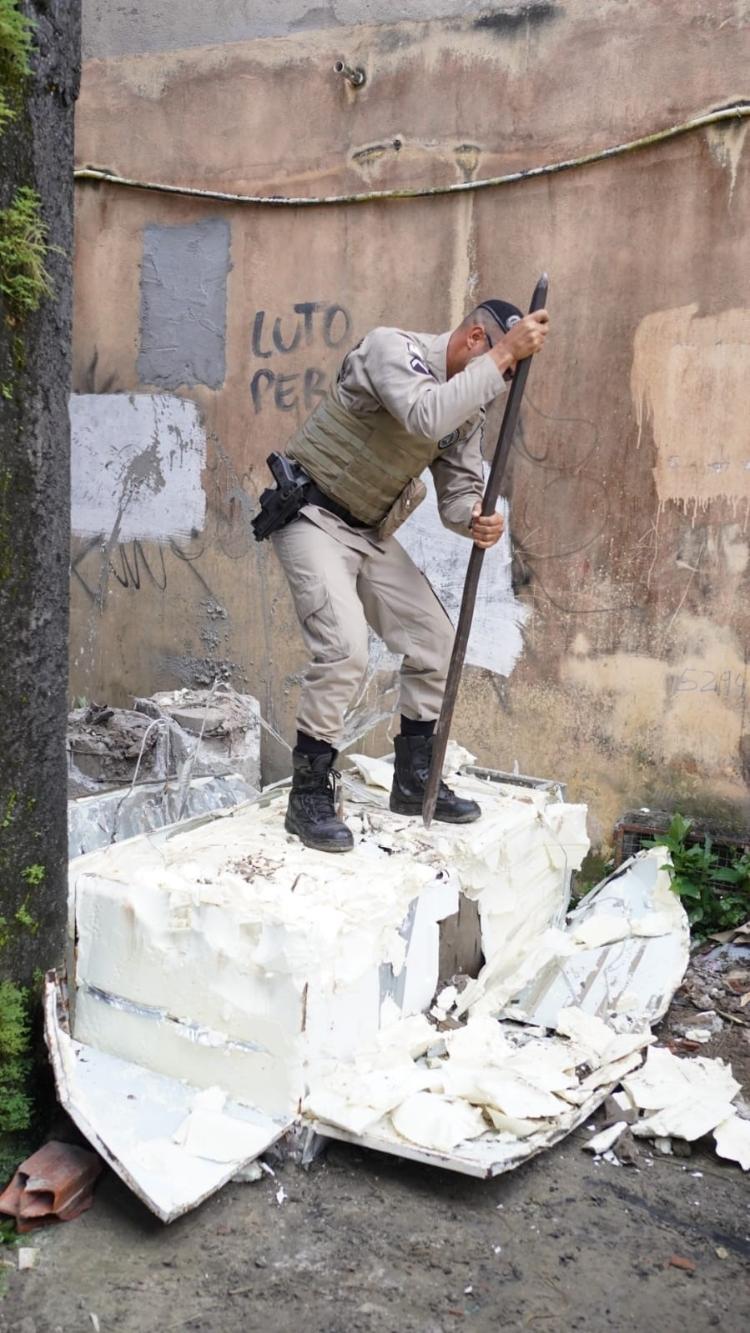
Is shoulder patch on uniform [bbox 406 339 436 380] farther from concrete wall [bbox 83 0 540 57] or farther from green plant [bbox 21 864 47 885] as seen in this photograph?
concrete wall [bbox 83 0 540 57]

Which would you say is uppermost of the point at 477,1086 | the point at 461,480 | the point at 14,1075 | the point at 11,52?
the point at 11,52

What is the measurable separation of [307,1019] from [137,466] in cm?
380

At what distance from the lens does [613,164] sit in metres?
4.79

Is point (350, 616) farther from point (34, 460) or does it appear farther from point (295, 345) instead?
point (295, 345)

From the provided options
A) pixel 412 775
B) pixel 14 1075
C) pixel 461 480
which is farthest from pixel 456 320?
pixel 14 1075

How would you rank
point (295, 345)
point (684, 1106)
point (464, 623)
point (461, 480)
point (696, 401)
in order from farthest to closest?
point (295, 345)
point (696, 401)
point (461, 480)
point (464, 623)
point (684, 1106)

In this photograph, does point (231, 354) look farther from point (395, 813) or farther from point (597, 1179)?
point (597, 1179)

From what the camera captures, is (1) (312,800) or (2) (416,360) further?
(1) (312,800)

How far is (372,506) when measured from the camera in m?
3.54

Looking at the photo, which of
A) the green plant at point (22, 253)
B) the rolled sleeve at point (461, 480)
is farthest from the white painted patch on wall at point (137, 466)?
the green plant at point (22, 253)

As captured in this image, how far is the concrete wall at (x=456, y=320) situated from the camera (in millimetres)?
4695

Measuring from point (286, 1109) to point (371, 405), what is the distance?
1.99 meters

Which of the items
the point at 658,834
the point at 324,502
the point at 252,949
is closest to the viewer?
the point at 252,949

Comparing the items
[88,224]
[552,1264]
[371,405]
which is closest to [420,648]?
[371,405]
